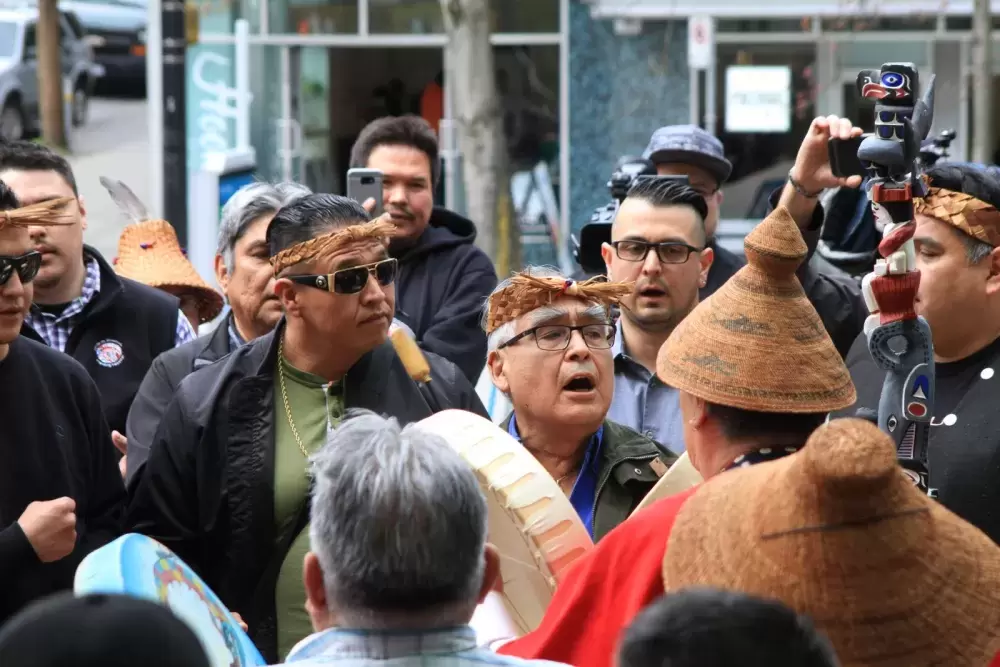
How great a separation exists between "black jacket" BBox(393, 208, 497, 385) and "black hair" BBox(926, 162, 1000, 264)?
2.04m

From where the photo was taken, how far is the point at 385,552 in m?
2.52

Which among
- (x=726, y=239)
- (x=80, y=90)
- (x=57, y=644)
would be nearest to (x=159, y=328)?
(x=57, y=644)

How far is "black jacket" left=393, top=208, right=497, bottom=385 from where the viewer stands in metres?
6.11

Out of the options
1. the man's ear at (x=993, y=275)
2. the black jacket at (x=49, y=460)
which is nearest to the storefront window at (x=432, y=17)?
the man's ear at (x=993, y=275)

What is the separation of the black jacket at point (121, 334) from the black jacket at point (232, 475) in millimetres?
1128

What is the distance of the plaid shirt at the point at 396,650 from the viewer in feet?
8.20

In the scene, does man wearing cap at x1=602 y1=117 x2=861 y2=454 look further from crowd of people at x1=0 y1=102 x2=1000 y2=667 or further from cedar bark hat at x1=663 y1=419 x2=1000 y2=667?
cedar bark hat at x1=663 y1=419 x2=1000 y2=667

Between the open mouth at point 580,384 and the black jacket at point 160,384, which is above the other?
the open mouth at point 580,384

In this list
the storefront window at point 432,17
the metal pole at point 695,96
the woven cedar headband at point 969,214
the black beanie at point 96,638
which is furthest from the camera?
the storefront window at point 432,17

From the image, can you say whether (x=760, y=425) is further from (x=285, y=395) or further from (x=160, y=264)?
(x=160, y=264)

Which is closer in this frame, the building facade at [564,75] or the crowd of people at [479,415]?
the crowd of people at [479,415]

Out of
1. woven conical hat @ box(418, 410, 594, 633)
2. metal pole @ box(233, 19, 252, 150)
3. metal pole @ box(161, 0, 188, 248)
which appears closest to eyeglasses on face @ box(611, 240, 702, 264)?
woven conical hat @ box(418, 410, 594, 633)

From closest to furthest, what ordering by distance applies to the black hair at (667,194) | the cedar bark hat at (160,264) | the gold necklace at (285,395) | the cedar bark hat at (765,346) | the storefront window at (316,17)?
the cedar bark hat at (765,346)
the gold necklace at (285,395)
the black hair at (667,194)
the cedar bark hat at (160,264)
the storefront window at (316,17)

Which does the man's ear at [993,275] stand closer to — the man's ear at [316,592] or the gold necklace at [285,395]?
the gold necklace at [285,395]
